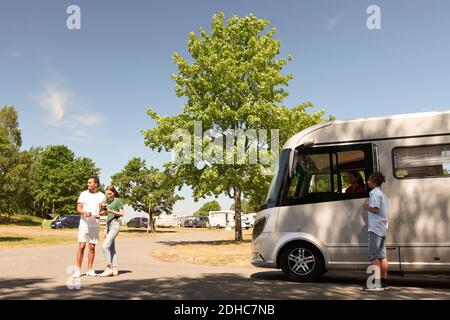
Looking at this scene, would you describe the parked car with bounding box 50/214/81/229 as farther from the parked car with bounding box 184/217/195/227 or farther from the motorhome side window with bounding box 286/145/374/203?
the motorhome side window with bounding box 286/145/374/203

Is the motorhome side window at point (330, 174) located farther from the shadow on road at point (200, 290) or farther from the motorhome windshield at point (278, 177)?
the shadow on road at point (200, 290)

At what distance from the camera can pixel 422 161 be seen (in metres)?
8.21

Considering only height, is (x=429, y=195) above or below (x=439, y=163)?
below

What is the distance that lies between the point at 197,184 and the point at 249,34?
9.18 meters

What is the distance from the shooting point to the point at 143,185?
48938 millimetres

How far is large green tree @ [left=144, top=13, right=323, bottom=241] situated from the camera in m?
22.2

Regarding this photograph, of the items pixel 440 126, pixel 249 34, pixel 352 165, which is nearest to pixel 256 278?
pixel 352 165

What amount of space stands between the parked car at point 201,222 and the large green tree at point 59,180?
60.3 feet

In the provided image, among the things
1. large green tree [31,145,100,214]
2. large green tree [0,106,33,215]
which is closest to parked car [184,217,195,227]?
large green tree [31,145,100,214]

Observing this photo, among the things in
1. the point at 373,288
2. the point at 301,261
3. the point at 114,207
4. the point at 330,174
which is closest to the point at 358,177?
the point at 330,174

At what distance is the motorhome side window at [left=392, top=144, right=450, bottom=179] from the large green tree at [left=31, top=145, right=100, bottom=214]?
198 feet

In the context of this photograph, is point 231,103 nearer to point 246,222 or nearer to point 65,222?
point 65,222

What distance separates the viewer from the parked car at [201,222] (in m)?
68.3
